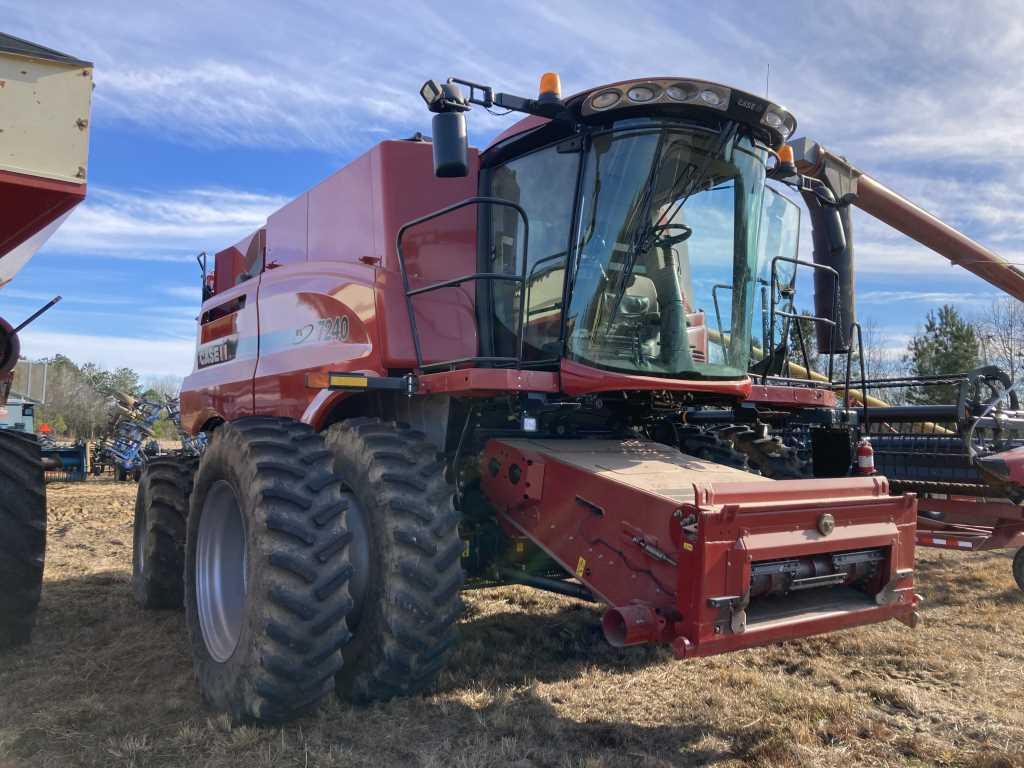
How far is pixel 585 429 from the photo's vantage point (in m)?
4.99

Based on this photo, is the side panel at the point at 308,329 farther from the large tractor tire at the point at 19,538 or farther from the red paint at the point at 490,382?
the large tractor tire at the point at 19,538

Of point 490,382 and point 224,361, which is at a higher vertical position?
point 224,361

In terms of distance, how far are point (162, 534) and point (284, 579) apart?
3306mm

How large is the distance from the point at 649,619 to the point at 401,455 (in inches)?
57.2

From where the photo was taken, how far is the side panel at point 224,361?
5762 millimetres

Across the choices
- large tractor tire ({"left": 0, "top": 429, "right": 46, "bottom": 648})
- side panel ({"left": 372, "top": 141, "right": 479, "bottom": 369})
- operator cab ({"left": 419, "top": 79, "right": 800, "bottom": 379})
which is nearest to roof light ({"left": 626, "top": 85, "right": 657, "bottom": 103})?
operator cab ({"left": 419, "top": 79, "right": 800, "bottom": 379})

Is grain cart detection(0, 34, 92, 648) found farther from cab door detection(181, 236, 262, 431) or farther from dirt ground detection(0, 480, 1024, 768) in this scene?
cab door detection(181, 236, 262, 431)

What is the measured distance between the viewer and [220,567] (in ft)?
15.4

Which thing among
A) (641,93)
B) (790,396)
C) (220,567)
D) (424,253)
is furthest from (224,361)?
(790,396)

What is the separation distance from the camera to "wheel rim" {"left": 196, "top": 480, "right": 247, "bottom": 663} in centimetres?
454

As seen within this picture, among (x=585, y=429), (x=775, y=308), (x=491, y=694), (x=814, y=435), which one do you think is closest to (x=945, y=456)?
(x=814, y=435)

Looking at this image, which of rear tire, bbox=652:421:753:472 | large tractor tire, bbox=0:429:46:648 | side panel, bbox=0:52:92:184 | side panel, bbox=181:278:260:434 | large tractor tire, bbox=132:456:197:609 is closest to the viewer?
side panel, bbox=0:52:92:184

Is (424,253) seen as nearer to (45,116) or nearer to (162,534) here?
(45,116)

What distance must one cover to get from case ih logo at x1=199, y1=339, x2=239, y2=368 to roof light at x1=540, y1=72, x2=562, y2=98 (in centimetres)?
318
